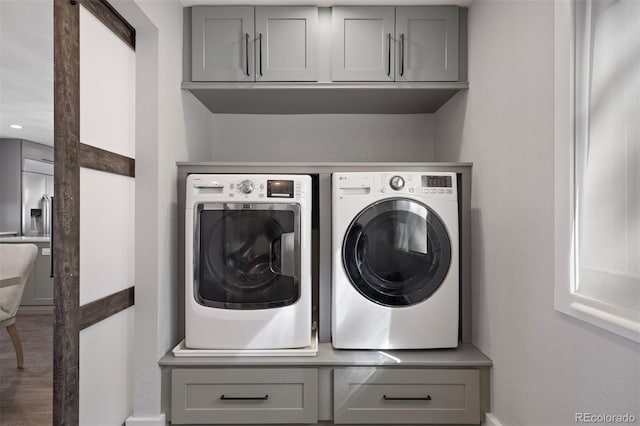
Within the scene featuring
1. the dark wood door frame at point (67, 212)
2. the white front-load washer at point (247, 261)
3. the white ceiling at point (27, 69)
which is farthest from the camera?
the white front-load washer at point (247, 261)

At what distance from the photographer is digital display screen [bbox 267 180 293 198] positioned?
1.95 m

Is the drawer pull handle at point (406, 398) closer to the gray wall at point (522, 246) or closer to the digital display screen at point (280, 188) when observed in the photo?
the gray wall at point (522, 246)

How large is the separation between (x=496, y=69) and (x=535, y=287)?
3.40ft

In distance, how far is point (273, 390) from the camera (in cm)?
189

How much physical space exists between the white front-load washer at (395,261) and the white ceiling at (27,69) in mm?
1254

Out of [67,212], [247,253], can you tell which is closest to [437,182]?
[247,253]

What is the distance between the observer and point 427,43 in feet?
7.34

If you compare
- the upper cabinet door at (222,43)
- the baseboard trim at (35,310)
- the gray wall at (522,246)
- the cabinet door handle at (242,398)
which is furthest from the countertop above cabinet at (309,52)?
the cabinet door handle at (242,398)

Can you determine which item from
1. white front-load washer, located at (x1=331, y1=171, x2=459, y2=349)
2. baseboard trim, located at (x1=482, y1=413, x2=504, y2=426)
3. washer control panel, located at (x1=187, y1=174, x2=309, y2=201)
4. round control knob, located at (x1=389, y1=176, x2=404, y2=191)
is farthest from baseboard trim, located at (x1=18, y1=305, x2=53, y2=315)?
baseboard trim, located at (x1=482, y1=413, x2=504, y2=426)

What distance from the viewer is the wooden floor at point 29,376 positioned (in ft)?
3.68

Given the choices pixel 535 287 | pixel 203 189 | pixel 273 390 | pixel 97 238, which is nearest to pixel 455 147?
pixel 535 287

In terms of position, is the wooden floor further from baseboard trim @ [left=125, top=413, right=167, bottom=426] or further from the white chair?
baseboard trim @ [left=125, top=413, right=167, bottom=426]

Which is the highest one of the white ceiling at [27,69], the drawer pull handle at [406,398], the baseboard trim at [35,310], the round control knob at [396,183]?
the white ceiling at [27,69]

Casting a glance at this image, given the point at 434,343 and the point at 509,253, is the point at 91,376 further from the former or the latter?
the point at 509,253
